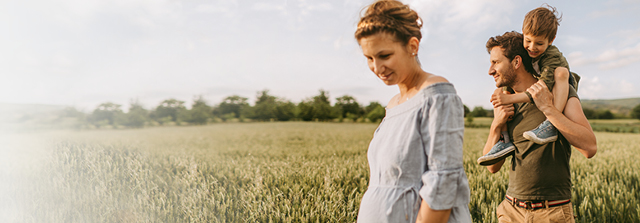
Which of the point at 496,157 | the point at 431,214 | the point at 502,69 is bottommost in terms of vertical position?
the point at 431,214

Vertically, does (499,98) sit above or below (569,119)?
above

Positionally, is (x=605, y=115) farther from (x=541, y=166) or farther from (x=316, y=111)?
(x=541, y=166)

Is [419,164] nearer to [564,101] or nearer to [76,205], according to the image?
[564,101]

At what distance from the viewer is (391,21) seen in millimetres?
1321

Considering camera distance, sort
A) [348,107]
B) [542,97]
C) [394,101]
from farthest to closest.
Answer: [348,107] < [542,97] < [394,101]

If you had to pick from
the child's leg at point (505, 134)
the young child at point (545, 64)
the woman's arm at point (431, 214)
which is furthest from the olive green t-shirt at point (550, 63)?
the woman's arm at point (431, 214)

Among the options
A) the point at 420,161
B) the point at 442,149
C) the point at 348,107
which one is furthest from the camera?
the point at 348,107

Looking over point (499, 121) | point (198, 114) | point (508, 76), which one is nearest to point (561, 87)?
point (508, 76)

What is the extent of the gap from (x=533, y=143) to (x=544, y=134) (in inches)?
6.0

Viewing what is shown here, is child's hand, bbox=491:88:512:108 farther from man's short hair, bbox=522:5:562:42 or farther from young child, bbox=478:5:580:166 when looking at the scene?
man's short hair, bbox=522:5:562:42

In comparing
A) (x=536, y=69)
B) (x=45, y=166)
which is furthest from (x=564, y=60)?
(x=45, y=166)

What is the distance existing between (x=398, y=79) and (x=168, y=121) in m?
53.3

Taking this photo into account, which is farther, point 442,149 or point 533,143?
point 533,143

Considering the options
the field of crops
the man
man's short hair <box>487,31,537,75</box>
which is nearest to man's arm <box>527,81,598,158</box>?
the man
